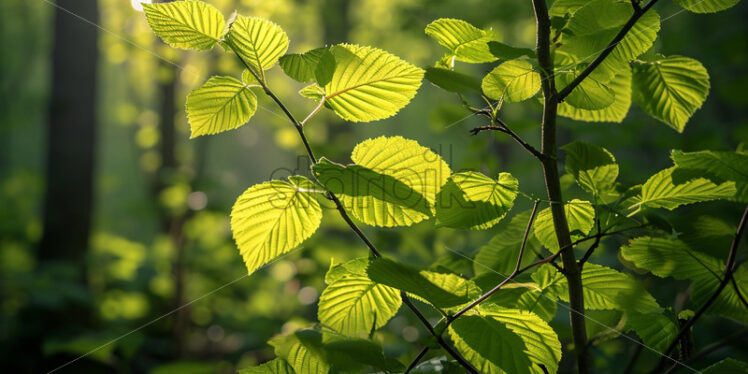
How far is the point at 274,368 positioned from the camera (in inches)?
19.2

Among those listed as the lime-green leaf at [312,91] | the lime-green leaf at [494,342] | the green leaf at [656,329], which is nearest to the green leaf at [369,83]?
the lime-green leaf at [312,91]

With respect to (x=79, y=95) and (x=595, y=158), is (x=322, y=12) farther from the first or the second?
(x=595, y=158)

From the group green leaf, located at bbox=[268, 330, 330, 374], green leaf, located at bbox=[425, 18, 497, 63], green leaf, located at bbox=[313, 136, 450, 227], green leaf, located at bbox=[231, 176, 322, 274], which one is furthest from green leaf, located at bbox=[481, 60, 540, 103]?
green leaf, located at bbox=[268, 330, 330, 374]

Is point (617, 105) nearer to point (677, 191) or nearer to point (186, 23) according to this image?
point (677, 191)

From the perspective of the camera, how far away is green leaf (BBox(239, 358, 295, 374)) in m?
0.48

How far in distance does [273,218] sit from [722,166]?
47cm

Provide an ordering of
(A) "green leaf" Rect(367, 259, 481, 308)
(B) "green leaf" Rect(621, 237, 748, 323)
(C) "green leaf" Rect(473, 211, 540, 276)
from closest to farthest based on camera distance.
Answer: (A) "green leaf" Rect(367, 259, 481, 308)
(B) "green leaf" Rect(621, 237, 748, 323)
(C) "green leaf" Rect(473, 211, 540, 276)

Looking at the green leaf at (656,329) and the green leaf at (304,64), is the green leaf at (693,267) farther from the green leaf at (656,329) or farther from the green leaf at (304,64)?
the green leaf at (304,64)

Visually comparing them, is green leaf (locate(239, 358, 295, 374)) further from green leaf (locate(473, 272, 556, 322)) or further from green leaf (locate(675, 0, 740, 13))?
green leaf (locate(675, 0, 740, 13))

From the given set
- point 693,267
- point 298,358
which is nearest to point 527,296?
point 693,267

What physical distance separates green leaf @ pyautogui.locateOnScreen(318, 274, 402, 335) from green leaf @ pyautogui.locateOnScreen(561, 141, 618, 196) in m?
0.26

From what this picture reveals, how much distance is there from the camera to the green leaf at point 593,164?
50 centimetres

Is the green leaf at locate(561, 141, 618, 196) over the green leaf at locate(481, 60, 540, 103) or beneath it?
beneath

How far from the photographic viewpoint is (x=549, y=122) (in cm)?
47
